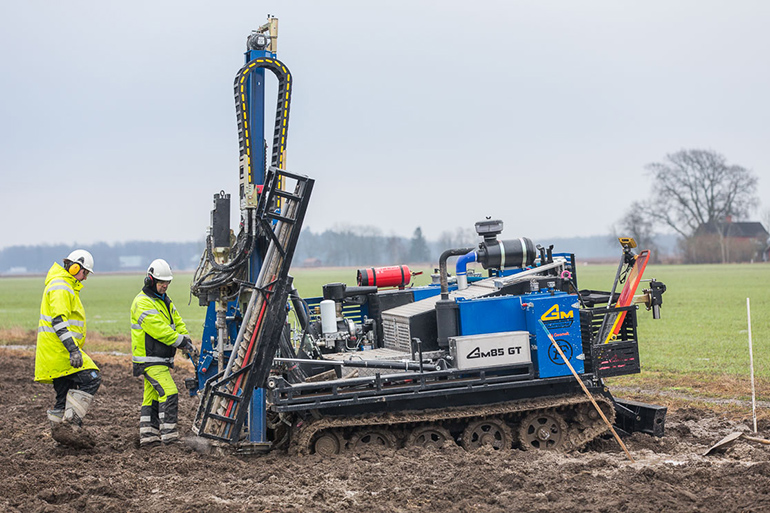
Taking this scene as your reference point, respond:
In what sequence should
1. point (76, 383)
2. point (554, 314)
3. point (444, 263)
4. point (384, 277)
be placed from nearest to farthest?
1. point (554, 314)
2. point (76, 383)
3. point (444, 263)
4. point (384, 277)

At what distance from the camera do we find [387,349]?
30.2ft

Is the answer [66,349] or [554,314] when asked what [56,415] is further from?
[554,314]

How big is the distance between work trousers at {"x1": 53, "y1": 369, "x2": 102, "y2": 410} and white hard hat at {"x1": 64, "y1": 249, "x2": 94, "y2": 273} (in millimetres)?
1126

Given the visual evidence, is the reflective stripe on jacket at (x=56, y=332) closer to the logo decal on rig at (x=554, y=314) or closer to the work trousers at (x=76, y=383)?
the work trousers at (x=76, y=383)

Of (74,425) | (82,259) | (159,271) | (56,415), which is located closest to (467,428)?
(159,271)

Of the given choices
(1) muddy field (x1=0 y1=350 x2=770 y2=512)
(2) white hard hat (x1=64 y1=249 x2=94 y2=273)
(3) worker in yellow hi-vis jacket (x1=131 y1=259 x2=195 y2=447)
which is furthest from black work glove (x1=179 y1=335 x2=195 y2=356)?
(2) white hard hat (x1=64 y1=249 x2=94 y2=273)

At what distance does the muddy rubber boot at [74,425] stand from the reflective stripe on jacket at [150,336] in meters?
0.65

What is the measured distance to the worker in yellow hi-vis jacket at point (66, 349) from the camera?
27.8 ft

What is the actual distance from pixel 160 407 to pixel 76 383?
3.10 ft

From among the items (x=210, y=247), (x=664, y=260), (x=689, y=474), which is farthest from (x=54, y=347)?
(x=664, y=260)

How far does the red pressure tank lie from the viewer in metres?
10.1

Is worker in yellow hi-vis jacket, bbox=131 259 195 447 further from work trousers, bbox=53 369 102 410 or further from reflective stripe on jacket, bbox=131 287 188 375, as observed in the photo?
work trousers, bbox=53 369 102 410

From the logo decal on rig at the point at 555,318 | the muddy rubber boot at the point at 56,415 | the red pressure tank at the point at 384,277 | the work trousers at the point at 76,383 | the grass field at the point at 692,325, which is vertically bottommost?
the grass field at the point at 692,325

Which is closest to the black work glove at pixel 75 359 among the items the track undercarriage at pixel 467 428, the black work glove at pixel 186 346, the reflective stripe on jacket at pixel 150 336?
the reflective stripe on jacket at pixel 150 336
